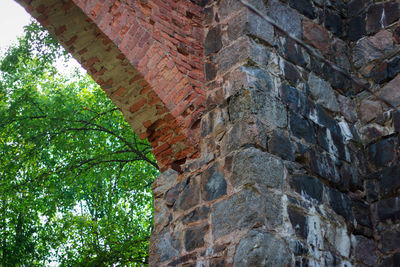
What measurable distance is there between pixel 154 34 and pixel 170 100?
519 mm

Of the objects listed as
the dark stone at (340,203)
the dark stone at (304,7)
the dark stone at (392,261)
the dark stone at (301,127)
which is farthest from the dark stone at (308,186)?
the dark stone at (304,7)

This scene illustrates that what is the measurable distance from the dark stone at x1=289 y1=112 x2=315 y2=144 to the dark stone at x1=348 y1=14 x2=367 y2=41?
126 cm

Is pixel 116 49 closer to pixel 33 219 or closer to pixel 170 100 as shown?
pixel 170 100

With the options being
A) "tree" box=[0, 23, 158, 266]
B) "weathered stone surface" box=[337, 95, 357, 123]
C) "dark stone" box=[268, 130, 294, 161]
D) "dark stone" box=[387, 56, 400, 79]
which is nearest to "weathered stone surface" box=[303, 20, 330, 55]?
"weathered stone surface" box=[337, 95, 357, 123]

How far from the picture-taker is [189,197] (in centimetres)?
358

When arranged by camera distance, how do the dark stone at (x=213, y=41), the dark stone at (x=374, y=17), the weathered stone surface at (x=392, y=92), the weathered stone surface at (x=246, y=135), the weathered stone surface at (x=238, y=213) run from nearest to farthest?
the weathered stone surface at (x=238, y=213)
the weathered stone surface at (x=246, y=135)
the dark stone at (x=213, y=41)
the weathered stone surface at (x=392, y=92)
the dark stone at (x=374, y=17)

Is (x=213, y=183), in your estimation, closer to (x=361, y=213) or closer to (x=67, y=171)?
(x=361, y=213)

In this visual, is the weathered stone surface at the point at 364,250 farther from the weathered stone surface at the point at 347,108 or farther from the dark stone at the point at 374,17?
the dark stone at the point at 374,17

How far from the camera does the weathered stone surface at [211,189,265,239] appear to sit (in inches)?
120

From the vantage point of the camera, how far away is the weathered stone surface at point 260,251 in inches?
115

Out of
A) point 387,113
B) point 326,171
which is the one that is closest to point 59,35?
point 326,171

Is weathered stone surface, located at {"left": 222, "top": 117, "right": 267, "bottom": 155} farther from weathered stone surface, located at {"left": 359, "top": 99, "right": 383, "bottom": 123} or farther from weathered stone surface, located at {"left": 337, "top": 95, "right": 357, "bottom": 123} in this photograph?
weathered stone surface, located at {"left": 359, "top": 99, "right": 383, "bottom": 123}

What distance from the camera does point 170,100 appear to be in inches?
151

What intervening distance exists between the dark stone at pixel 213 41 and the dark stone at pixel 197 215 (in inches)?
50.8
